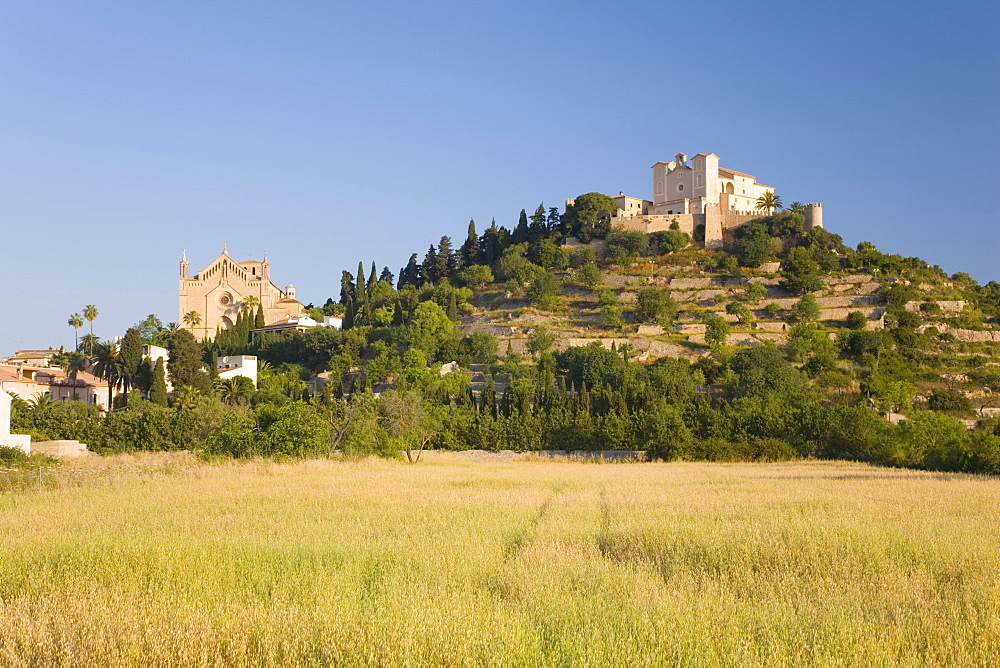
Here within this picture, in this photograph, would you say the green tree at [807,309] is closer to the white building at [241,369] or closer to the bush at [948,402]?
the bush at [948,402]

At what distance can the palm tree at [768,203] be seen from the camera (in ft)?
287

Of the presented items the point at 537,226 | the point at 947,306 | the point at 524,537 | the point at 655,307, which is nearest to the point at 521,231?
the point at 537,226

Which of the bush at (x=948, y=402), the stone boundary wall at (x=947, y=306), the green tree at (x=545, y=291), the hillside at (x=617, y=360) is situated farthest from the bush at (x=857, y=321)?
the green tree at (x=545, y=291)

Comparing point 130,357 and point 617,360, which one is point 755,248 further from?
point 130,357

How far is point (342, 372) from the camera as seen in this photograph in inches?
2571

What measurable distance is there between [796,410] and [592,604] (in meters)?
36.8

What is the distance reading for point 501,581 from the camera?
905cm

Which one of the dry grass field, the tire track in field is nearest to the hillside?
the dry grass field

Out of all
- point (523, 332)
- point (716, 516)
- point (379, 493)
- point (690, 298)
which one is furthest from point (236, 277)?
point (716, 516)

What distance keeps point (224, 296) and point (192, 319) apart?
3919mm

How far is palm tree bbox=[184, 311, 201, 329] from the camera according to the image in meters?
85.6

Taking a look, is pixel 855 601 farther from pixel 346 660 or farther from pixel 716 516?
pixel 716 516

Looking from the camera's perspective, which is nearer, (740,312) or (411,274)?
(740,312)

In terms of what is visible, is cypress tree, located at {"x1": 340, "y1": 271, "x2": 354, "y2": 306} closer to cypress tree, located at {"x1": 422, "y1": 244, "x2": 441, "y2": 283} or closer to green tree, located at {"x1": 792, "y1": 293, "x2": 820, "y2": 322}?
cypress tree, located at {"x1": 422, "y1": 244, "x2": 441, "y2": 283}
